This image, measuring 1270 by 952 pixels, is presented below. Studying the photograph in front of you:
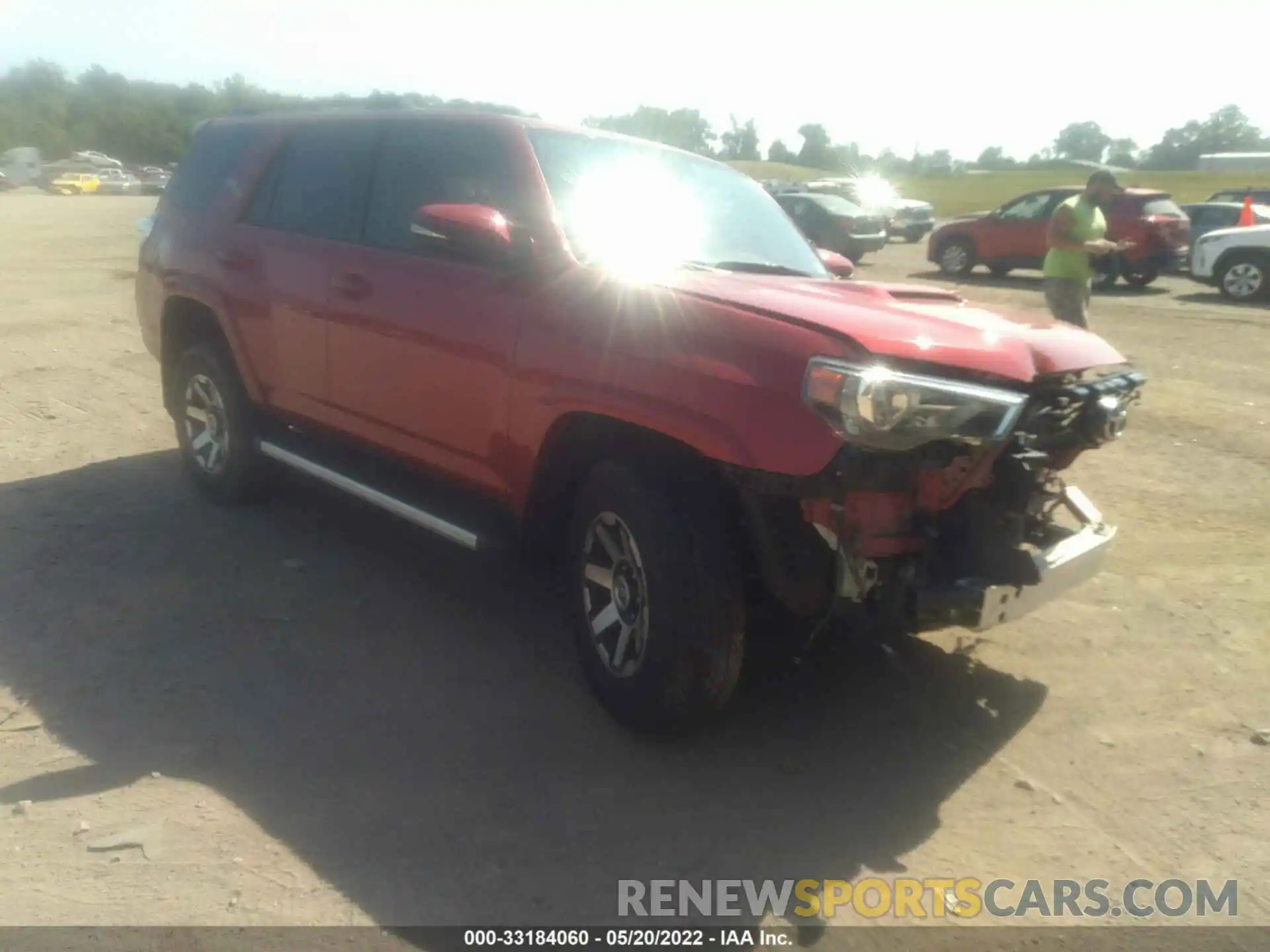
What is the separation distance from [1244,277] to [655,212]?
1598 cm

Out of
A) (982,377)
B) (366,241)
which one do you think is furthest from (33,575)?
(982,377)

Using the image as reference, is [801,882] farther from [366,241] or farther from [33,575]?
[33,575]

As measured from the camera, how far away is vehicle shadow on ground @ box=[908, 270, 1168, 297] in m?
18.9

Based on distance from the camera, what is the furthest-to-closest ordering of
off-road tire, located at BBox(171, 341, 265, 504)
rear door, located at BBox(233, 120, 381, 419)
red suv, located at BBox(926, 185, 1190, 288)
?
red suv, located at BBox(926, 185, 1190, 288), off-road tire, located at BBox(171, 341, 265, 504), rear door, located at BBox(233, 120, 381, 419)

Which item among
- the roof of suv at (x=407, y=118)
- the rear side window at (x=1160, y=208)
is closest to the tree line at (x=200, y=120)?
the roof of suv at (x=407, y=118)

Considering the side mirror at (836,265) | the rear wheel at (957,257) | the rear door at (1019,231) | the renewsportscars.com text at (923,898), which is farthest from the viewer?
the rear wheel at (957,257)

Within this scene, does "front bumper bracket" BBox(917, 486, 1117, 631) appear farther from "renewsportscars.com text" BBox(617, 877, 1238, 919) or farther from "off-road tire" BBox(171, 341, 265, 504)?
"off-road tire" BBox(171, 341, 265, 504)

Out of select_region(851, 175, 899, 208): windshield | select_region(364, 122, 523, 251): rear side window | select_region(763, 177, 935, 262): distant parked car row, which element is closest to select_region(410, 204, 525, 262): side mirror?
select_region(364, 122, 523, 251): rear side window

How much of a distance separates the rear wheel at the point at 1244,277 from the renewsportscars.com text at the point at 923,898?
16.6m

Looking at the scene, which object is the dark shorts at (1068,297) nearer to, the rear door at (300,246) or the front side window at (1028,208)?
the rear door at (300,246)

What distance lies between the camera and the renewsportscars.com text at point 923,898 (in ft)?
9.74

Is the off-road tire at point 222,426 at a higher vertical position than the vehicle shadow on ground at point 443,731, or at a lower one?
higher

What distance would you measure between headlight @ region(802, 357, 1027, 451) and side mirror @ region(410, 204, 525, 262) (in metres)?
1.29

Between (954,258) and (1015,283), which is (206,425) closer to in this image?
(1015,283)
